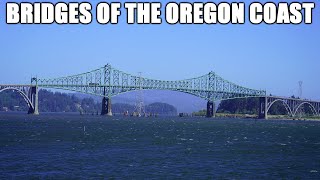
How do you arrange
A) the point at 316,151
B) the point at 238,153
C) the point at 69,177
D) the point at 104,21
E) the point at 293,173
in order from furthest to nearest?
the point at 316,151
the point at 238,153
the point at 104,21
the point at 293,173
the point at 69,177

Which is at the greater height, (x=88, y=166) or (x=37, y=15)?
(x=37, y=15)

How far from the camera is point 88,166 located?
126ft

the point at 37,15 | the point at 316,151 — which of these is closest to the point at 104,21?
the point at 37,15

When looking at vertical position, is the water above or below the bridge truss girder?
below

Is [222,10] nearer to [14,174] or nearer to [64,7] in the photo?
[64,7]

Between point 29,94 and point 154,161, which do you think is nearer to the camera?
point 154,161

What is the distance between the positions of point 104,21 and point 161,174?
1674cm

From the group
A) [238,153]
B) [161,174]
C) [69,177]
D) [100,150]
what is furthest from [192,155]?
[69,177]

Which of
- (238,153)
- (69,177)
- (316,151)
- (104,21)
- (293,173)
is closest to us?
(69,177)

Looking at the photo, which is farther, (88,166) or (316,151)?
(316,151)

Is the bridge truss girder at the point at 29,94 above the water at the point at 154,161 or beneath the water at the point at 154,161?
above

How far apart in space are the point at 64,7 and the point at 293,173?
77.1ft

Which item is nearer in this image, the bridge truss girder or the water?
the water

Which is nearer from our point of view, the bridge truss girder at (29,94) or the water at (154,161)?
the water at (154,161)
